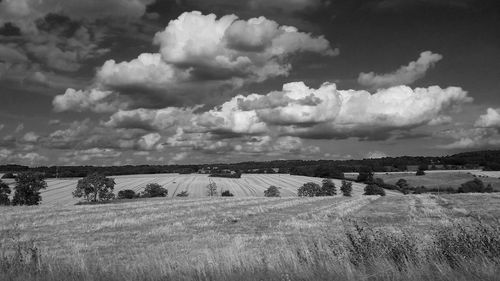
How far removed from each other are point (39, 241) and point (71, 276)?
16698 millimetres

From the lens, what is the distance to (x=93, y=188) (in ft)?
339

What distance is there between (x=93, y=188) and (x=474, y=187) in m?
95.7

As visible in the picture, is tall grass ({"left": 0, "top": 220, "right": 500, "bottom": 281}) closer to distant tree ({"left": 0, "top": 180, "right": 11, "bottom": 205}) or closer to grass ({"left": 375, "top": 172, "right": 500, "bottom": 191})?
distant tree ({"left": 0, "top": 180, "right": 11, "bottom": 205})

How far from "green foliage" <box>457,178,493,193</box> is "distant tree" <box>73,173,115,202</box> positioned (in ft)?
292

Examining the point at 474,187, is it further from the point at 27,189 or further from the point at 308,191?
the point at 27,189

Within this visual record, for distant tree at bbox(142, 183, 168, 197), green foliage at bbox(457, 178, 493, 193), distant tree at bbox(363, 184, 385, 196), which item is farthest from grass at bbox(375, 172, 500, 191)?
distant tree at bbox(142, 183, 168, 197)

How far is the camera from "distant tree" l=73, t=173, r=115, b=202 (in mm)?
101500


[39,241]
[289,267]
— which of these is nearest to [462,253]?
[289,267]

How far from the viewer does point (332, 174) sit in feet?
544

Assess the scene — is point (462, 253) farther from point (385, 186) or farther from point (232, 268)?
point (385, 186)

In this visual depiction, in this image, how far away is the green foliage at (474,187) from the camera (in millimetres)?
111350

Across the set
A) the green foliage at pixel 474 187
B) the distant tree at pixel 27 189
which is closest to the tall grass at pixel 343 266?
the distant tree at pixel 27 189

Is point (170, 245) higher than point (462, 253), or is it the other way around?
point (462, 253)

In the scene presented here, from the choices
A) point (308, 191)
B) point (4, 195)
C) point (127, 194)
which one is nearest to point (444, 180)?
point (308, 191)
